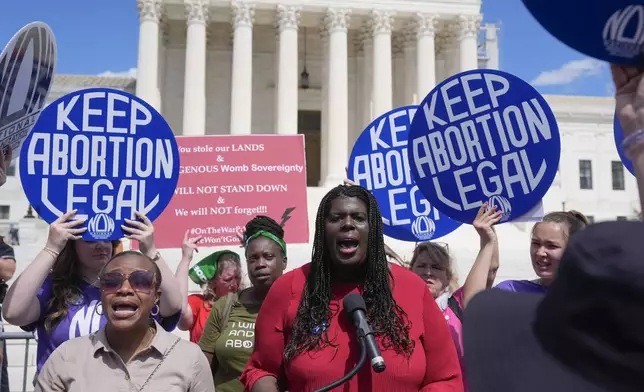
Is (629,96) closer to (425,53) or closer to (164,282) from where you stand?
(164,282)

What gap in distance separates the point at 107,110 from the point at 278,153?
7.32m

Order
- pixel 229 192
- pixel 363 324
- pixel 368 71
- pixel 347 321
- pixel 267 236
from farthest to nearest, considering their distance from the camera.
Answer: pixel 368 71, pixel 229 192, pixel 267 236, pixel 347 321, pixel 363 324

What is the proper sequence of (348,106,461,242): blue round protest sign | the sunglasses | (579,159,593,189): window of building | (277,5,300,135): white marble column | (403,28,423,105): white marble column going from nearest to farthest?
the sunglasses
(348,106,461,242): blue round protest sign
(277,5,300,135): white marble column
(403,28,423,105): white marble column
(579,159,593,189): window of building

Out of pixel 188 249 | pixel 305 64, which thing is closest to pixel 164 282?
pixel 188 249

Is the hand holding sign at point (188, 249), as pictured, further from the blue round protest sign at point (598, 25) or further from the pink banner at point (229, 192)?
the pink banner at point (229, 192)

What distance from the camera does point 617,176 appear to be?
162 feet

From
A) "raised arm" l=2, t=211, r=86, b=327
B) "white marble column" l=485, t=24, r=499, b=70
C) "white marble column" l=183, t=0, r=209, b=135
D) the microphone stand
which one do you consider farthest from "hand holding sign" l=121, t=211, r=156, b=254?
"white marble column" l=485, t=24, r=499, b=70

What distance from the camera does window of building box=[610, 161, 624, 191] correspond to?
49031mm

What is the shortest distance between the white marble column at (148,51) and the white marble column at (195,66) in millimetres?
1521

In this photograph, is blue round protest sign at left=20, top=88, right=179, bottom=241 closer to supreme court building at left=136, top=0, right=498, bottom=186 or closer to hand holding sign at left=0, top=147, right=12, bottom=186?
hand holding sign at left=0, top=147, right=12, bottom=186

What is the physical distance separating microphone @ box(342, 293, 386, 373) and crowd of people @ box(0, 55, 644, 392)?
160mm

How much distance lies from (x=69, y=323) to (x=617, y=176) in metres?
52.1

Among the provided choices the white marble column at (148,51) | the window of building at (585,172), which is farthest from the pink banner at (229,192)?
the window of building at (585,172)

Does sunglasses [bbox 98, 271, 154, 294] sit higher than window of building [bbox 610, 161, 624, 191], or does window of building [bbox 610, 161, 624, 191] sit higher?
window of building [bbox 610, 161, 624, 191]
